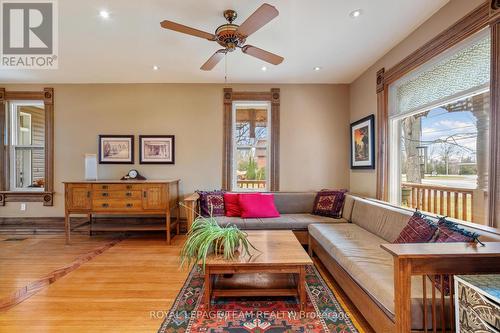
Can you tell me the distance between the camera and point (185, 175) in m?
4.27

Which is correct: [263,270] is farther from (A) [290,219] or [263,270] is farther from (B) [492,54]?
(B) [492,54]

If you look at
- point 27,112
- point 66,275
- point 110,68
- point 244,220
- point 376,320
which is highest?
point 110,68

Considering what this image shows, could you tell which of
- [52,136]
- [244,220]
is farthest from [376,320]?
[52,136]

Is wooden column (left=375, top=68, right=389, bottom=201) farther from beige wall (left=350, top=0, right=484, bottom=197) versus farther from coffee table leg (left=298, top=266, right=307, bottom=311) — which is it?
coffee table leg (left=298, top=266, right=307, bottom=311)

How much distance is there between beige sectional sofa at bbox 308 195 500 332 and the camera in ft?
4.72

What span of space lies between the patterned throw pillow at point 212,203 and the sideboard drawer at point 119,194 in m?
0.98

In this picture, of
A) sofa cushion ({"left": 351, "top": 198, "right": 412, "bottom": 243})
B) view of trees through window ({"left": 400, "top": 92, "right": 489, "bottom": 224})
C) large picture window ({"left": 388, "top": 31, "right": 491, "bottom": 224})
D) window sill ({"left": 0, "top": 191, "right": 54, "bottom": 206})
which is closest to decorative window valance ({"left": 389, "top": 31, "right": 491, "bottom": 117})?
large picture window ({"left": 388, "top": 31, "right": 491, "bottom": 224})

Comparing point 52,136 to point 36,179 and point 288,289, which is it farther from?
point 288,289

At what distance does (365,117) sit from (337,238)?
2.16 m

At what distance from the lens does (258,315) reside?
74.9 inches

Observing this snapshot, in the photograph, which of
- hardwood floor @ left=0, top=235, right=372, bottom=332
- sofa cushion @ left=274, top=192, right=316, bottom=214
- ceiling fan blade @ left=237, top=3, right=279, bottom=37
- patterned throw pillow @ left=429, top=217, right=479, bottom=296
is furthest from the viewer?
sofa cushion @ left=274, top=192, right=316, bottom=214

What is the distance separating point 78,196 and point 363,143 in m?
4.59

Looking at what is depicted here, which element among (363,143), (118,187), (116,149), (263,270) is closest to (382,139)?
(363,143)

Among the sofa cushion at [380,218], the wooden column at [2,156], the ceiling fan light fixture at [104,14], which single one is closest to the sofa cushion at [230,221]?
the sofa cushion at [380,218]
